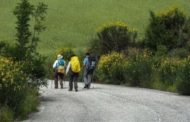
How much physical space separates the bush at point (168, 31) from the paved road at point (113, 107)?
60.1ft

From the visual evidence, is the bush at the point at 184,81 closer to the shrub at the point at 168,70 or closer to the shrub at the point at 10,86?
the shrub at the point at 168,70

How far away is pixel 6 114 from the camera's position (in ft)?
58.6

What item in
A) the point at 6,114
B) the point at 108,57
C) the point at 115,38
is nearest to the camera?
the point at 6,114

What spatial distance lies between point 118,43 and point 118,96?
65.8ft

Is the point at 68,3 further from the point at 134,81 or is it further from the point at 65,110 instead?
the point at 65,110

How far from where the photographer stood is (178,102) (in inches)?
950

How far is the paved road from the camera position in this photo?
19.1 metres

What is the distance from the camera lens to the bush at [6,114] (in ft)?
57.5

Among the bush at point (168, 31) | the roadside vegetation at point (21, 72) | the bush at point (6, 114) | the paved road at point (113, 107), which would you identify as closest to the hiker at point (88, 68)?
the paved road at point (113, 107)

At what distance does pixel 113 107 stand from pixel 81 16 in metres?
58.8

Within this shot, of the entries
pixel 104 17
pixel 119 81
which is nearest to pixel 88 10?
pixel 104 17

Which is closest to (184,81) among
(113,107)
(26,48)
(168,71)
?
(168,71)

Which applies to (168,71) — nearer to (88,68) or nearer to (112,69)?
(88,68)

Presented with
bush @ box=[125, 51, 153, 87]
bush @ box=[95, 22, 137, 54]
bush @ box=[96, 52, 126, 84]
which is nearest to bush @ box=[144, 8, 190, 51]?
bush @ box=[95, 22, 137, 54]
